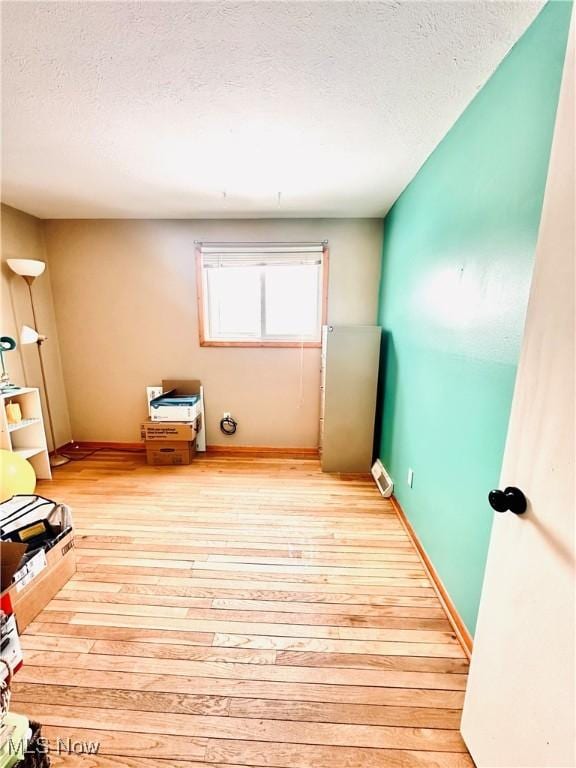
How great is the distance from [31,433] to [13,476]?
24.6 inches

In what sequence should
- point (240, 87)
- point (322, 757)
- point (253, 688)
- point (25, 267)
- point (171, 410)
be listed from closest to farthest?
1. point (322, 757)
2. point (253, 688)
3. point (240, 87)
4. point (25, 267)
5. point (171, 410)

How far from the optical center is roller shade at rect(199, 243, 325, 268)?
2828 mm

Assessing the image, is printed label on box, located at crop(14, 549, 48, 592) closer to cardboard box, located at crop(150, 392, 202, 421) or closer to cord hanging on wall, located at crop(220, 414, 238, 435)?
cardboard box, located at crop(150, 392, 202, 421)

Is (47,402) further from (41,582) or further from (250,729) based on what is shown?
(250,729)


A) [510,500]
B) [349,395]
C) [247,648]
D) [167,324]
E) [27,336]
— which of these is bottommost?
[247,648]

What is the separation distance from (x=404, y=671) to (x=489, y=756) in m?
0.38

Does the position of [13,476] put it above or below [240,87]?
below

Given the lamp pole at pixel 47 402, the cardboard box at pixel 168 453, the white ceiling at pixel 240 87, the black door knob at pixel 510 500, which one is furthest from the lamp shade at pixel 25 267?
the black door knob at pixel 510 500

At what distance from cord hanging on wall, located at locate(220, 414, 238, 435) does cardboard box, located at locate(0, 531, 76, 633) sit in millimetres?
1698

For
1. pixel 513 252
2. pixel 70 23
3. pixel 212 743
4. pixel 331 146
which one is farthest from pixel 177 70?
pixel 212 743

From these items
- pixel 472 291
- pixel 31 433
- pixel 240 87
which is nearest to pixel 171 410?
pixel 31 433

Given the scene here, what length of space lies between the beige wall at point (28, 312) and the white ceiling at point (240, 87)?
2.25ft

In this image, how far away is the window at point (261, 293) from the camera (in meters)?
2.86

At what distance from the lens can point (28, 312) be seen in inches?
108
